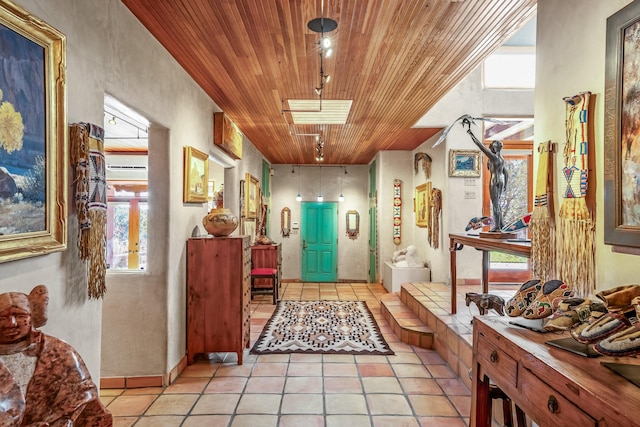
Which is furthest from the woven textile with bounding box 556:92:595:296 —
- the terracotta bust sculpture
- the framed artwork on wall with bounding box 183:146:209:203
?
the framed artwork on wall with bounding box 183:146:209:203

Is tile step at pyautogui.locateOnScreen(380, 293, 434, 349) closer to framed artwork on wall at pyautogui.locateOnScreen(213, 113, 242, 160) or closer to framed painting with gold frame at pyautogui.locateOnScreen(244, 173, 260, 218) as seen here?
framed painting with gold frame at pyautogui.locateOnScreen(244, 173, 260, 218)

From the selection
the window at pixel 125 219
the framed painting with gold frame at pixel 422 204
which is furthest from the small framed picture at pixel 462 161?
the window at pixel 125 219

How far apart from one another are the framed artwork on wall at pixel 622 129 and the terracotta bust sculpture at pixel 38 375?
7.17 feet

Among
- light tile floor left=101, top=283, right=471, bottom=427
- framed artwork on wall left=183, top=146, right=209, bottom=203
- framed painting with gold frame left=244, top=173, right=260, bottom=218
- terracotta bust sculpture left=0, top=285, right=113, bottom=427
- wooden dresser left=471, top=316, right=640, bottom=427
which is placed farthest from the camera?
framed painting with gold frame left=244, top=173, right=260, bottom=218

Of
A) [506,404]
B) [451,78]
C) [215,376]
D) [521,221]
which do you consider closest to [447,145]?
[451,78]

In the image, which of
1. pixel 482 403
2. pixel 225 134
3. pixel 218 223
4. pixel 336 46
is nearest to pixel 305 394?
pixel 482 403

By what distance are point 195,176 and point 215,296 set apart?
1.18 meters

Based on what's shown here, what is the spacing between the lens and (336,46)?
8.98ft

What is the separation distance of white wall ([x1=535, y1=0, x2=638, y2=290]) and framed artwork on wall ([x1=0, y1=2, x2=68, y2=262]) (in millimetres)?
2447

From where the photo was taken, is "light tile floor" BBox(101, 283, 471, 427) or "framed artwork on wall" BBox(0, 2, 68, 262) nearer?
"framed artwork on wall" BBox(0, 2, 68, 262)

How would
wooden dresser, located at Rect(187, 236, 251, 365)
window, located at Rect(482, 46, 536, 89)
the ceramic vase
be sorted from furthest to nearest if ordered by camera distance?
window, located at Rect(482, 46, 536, 89), the ceramic vase, wooden dresser, located at Rect(187, 236, 251, 365)

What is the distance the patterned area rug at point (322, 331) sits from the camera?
386 cm

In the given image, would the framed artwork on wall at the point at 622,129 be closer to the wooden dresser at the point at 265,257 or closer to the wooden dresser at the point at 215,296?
the wooden dresser at the point at 215,296

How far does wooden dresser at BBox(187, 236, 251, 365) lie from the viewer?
3391 millimetres
